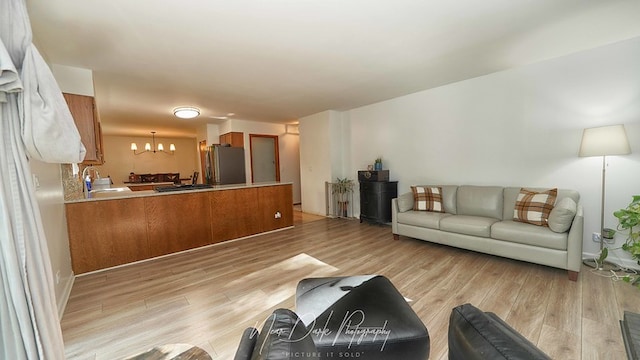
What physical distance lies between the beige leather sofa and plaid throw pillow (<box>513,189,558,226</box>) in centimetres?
7

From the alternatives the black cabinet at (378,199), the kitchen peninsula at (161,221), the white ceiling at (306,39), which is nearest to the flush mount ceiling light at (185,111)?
the white ceiling at (306,39)

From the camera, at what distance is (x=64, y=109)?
3.87ft

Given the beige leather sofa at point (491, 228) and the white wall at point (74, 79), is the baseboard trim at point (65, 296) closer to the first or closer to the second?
the white wall at point (74, 79)

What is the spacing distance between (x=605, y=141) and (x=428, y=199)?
193 centimetres

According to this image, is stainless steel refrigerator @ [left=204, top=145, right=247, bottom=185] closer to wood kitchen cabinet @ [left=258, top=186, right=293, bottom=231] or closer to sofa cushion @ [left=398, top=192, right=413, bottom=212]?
wood kitchen cabinet @ [left=258, top=186, right=293, bottom=231]

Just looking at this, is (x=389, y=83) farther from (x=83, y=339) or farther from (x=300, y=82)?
(x=83, y=339)

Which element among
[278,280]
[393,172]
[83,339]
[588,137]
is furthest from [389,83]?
Result: [83,339]

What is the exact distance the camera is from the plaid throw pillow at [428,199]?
3.79 meters

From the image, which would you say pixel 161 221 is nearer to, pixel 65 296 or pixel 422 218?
pixel 65 296

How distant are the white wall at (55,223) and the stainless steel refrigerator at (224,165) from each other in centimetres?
308

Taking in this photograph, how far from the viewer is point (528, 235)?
2.70 meters

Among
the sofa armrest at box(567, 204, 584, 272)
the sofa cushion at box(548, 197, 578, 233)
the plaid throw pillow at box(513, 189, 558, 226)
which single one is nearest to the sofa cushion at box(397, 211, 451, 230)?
the plaid throw pillow at box(513, 189, 558, 226)

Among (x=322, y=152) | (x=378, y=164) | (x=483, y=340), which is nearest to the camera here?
(x=483, y=340)

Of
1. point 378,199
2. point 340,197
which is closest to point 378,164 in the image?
point 378,199
